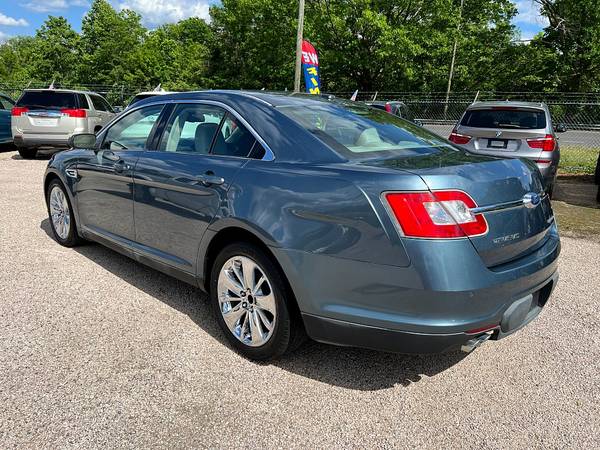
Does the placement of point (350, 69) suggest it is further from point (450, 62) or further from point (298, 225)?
point (298, 225)

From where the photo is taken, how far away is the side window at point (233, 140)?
302 centimetres

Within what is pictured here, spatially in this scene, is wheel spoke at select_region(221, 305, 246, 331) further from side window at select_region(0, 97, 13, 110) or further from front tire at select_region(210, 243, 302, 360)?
side window at select_region(0, 97, 13, 110)

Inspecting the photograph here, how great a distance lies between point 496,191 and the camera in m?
2.45

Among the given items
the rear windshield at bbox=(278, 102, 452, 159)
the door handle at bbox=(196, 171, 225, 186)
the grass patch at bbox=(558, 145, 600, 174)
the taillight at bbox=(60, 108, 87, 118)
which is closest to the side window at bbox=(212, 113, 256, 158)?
the door handle at bbox=(196, 171, 225, 186)

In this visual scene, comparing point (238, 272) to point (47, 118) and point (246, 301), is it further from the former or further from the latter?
point (47, 118)

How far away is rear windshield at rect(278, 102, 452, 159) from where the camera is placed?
2.80 metres

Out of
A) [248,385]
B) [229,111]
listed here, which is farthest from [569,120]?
[248,385]

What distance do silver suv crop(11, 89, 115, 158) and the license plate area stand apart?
9.31 m

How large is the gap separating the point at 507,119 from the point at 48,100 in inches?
411

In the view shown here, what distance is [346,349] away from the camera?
3.19m

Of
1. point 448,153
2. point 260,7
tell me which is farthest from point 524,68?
point 448,153

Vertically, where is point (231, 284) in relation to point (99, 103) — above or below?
below

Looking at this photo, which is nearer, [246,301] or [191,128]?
[246,301]

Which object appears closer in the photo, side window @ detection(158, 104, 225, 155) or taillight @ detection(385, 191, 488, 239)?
taillight @ detection(385, 191, 488, 239)
